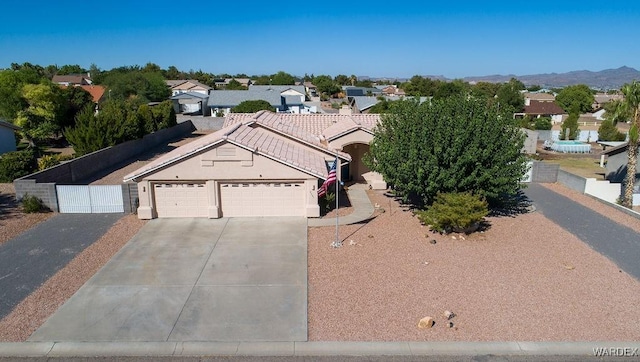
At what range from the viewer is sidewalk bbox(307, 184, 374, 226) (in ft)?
58.8

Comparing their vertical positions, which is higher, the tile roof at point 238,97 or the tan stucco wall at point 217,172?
the tile roof at point 238,97

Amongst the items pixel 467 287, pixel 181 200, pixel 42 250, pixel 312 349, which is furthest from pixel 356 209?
pixel 42 250

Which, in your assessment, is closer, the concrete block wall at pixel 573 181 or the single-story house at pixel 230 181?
the single-story house at pixel 230 181

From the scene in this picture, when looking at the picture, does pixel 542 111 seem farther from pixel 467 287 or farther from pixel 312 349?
pixel 312 349

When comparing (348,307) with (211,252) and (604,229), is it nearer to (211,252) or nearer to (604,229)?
(211,252)

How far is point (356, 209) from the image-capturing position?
19.9 m

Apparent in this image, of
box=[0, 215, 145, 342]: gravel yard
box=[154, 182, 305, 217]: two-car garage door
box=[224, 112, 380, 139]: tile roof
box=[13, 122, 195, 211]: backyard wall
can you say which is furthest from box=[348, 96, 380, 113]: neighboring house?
box=[0, 215, 145, 342]: gravel yard

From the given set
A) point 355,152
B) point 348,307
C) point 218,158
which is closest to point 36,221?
point 218,158

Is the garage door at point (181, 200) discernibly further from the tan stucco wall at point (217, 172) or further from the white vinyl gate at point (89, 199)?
the white vinyl gate at point (89, 199)

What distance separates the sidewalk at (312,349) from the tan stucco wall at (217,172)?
28.6 ft

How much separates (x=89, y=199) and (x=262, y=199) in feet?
24.9

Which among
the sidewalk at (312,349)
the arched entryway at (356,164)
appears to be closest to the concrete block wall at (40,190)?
the sidewalk at (312,349)

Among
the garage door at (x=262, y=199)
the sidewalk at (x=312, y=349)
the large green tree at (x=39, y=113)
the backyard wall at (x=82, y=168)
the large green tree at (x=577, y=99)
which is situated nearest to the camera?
the sidewalk at (x=312, y=349)

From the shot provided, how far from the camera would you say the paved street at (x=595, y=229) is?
48.6ft
